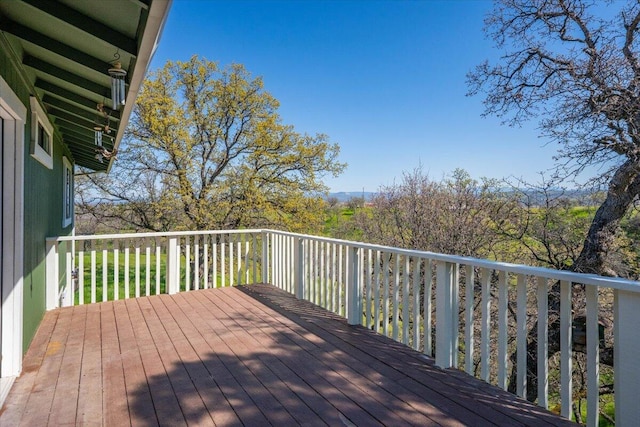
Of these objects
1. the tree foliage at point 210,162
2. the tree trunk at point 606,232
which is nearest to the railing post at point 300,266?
the tree trunk at point 606,232

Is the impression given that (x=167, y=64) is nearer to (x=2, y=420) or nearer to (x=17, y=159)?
(x=17, y=159)

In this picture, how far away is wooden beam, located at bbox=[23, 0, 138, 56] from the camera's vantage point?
2055mm

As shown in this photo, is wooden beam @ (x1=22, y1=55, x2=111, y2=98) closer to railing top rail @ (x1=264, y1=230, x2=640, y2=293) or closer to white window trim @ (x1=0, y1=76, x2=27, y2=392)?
white window trim @ (x1=0, y1=76, x2=27, y2=392)

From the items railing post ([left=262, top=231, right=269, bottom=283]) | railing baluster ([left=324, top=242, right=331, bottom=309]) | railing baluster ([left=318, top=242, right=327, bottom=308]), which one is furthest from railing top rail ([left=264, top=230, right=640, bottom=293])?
railing post ([left=262, top=231, right=269, bottom=283])

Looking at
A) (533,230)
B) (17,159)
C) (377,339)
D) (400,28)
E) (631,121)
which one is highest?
(400,28)

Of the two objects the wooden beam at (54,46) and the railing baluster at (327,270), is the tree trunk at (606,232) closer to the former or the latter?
the railing baluster at (327,270)

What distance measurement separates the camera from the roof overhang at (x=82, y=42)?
6.53ft

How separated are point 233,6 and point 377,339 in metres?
10.9

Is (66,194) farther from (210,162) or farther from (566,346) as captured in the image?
(566,346)

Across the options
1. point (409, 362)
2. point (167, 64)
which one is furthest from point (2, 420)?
point (167, 64)

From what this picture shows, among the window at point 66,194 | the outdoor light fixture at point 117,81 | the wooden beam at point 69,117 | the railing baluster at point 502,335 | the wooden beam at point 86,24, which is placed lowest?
the railing baluster at point 502,335

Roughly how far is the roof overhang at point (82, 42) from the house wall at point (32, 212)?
0.37ft

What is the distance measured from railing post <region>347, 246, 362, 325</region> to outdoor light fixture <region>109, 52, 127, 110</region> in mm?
2539

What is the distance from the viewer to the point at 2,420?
2.17m
